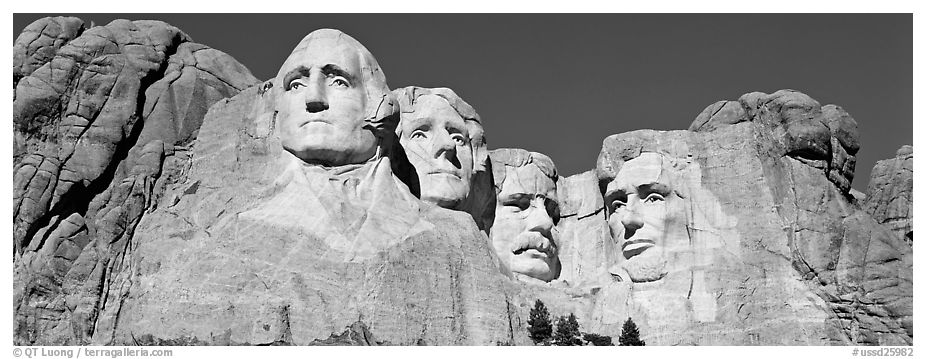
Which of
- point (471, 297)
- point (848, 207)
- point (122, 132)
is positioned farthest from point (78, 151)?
point (848, 207)

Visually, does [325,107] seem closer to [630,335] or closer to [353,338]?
[353,338]

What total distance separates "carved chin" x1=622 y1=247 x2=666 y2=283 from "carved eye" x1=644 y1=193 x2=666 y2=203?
0.81m

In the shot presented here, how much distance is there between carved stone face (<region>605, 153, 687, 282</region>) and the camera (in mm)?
38375

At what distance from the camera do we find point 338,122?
1390 inches

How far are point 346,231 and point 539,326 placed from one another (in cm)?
328

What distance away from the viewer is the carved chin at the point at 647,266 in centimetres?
3819

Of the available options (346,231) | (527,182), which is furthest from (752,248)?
(346,231)

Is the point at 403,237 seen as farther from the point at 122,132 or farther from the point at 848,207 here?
the point at 848,207

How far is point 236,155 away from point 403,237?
317 cm

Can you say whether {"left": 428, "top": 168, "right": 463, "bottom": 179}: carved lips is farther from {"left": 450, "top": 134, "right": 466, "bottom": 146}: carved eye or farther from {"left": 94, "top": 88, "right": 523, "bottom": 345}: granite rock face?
{"left": 94, "top": 88, "right": 523, "bottom": 345}: granite rock face

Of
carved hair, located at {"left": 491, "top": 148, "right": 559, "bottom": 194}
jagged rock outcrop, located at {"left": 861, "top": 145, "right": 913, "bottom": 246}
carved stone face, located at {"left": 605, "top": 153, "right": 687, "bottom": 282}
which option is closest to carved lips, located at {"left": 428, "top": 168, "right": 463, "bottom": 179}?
carved hair, located at {"left": 491, "top": 148, "right": 559, "bottom": 194}

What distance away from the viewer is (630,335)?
3616 centimetres

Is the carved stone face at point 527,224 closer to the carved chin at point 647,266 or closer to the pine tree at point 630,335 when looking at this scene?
the carved chin at point 647,266

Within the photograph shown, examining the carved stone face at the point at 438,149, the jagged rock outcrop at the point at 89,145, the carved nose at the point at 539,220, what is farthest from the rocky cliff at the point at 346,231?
the carved stone face at the point at 438,149
